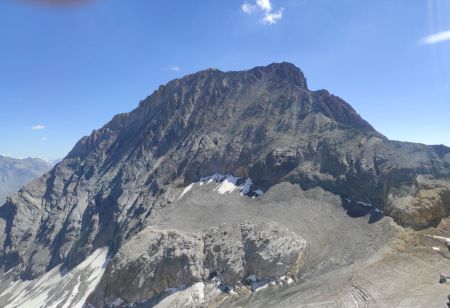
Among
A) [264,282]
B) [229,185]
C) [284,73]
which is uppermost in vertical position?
[284,73]

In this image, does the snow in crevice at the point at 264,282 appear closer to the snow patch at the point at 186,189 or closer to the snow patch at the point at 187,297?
the snow patch at the point at 187,297

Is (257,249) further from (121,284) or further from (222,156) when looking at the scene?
(222,156)

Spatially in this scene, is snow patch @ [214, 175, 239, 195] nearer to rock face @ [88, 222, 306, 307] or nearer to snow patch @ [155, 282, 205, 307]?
rock face @ [88, 222, 306, 307]

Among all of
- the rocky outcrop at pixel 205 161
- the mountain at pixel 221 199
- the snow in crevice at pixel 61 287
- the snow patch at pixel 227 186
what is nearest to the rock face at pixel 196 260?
the mountain at pixel 221 199

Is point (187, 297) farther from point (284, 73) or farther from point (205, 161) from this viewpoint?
point (284, 73)

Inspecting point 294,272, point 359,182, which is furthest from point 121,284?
point 359,182

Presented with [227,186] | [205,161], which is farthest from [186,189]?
[227,186]
